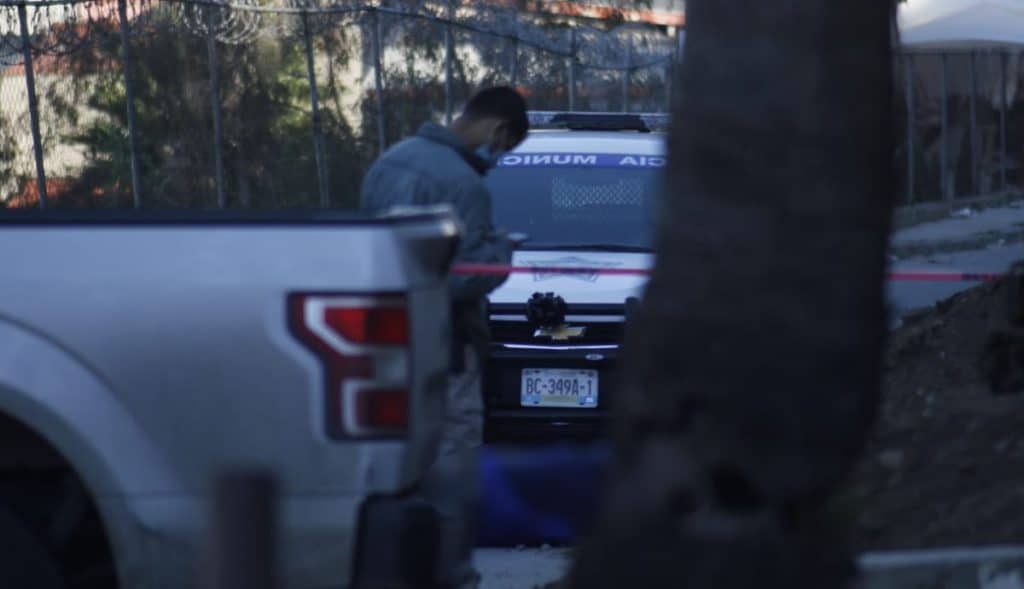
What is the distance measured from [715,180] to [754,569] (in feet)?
2.99

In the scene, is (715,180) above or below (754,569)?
above

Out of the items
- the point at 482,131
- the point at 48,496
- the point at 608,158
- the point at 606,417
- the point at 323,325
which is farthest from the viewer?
the point at 608,158

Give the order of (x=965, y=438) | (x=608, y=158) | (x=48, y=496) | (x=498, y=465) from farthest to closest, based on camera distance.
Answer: (x=608, y=158)
(x=965, y=438)
(x=498, y=465)
(x=48, y=496)

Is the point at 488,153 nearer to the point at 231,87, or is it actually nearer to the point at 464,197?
the point at 464,197

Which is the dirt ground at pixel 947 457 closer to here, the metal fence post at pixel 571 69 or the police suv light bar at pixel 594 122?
the police suv light bar at pixel 594 122

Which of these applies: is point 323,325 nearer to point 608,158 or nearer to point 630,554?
point 630,554

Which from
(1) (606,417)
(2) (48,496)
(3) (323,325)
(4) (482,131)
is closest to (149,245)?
(3) (323,325)

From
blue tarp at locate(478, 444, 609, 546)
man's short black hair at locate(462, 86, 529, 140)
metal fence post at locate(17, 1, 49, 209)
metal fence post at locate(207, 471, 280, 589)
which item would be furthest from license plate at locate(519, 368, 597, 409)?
metal fence post at locate(17, 1, 49, 209)

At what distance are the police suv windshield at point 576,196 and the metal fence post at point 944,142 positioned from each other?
14.7 meters

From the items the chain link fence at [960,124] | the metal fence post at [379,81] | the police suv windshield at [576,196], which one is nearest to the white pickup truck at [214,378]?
the police suv windshield at [576,196]

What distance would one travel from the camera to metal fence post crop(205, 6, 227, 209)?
13.8 meters

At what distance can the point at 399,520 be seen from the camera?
4473 mm

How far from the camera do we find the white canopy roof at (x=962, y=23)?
2209 centimetres

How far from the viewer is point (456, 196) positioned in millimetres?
6934
